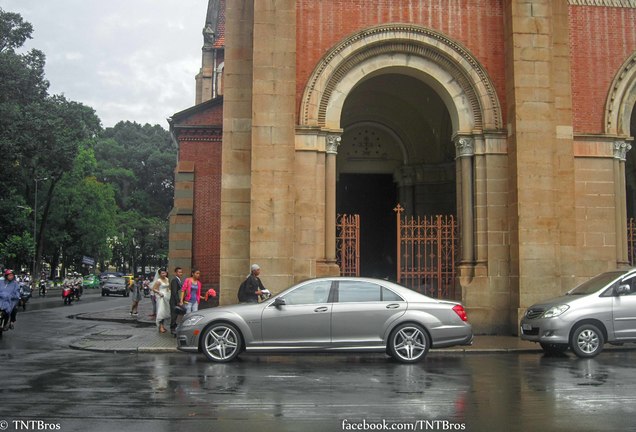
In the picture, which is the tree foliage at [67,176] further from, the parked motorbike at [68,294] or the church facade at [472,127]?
the church facade at [472,127]

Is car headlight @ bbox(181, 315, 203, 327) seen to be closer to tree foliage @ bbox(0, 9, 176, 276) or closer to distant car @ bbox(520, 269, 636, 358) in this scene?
distant car @ bbox(520, 269, 636, 358)

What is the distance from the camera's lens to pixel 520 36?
1708 cm

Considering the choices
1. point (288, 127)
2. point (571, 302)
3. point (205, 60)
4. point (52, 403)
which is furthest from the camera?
point (205, 60)

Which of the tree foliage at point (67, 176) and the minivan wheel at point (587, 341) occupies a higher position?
the tree foliage at point (67, 176)

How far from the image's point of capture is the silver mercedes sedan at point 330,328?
11586 mm

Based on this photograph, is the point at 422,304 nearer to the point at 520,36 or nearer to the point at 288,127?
the point at 288,127

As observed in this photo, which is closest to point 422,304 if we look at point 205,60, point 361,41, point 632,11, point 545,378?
point 545,378

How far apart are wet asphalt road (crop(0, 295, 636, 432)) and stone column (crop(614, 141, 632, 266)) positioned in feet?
18.5

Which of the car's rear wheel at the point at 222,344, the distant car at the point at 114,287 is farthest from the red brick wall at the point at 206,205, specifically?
the distant car at the point at 114,287

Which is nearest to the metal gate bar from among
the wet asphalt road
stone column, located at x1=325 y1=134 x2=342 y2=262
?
the wet asphalt road

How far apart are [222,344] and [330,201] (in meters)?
6.51

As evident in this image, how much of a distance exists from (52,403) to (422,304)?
628 centimetres

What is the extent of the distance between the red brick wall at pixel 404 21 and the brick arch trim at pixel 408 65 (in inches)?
7.6

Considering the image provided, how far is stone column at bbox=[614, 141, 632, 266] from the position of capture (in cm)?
1784
